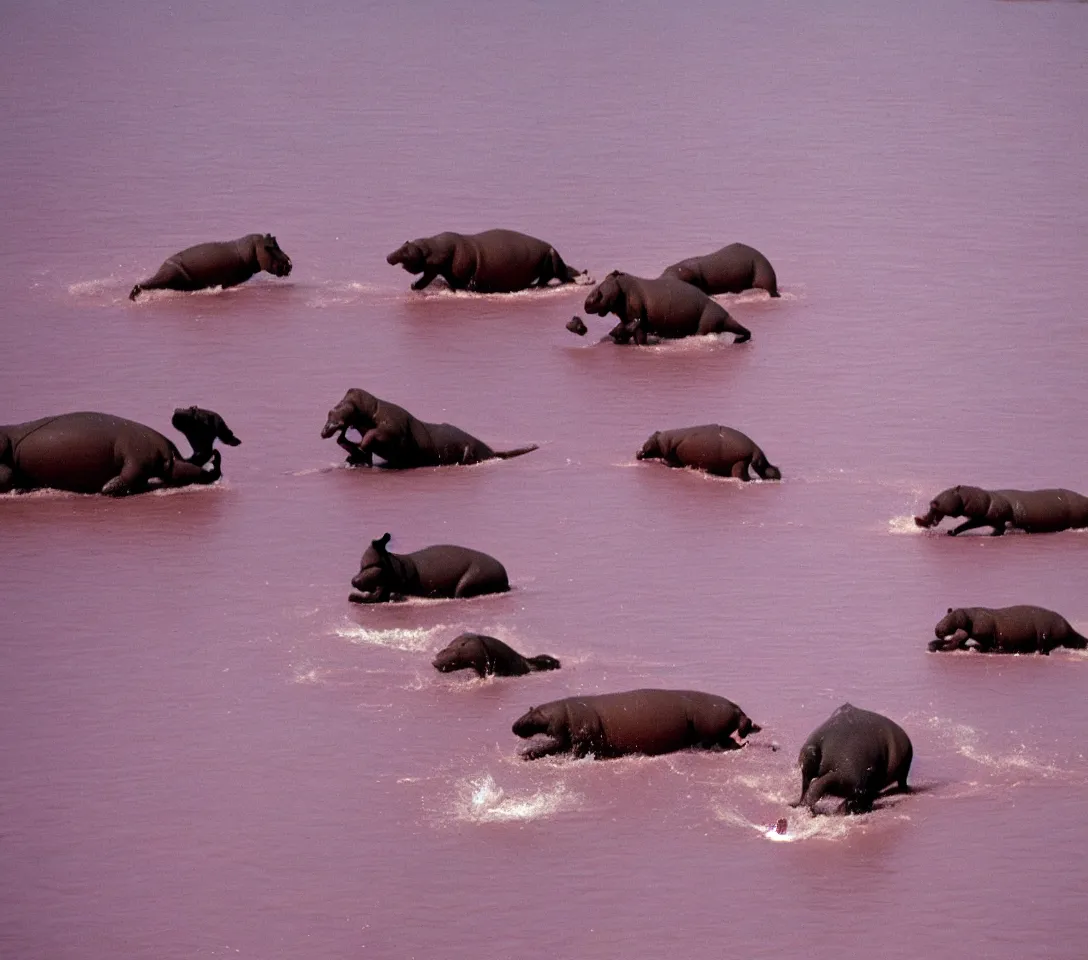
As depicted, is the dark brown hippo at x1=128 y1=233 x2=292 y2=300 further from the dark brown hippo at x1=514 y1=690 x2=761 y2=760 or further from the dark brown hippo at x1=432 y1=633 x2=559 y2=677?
the dark brown hippo at x1=514 y1=690 x2=761 y2=760

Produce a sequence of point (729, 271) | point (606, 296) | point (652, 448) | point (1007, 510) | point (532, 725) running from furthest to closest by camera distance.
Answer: point (729, 271) < point (606, 296) < point (652, 448) < point (1007, 510) < point (532, 725)

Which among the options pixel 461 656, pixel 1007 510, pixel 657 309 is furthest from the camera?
pixel 657 309

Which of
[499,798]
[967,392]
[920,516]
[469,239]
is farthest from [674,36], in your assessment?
[499,798]

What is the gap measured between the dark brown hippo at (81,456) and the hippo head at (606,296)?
175 inches

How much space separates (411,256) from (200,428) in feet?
15.7

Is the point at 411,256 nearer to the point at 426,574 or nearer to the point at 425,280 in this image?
the point at 425,280

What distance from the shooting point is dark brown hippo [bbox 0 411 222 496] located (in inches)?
656

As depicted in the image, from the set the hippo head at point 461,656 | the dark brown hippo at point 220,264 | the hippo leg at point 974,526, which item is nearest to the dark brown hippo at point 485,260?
the dark brown hippo at point 220,264

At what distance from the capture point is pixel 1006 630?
14102 mm

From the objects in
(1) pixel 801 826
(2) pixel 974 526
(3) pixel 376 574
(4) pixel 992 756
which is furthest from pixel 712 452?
(1) pixel 801 826

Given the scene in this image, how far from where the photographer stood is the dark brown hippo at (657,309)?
797 inches

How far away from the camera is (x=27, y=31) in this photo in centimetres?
3403

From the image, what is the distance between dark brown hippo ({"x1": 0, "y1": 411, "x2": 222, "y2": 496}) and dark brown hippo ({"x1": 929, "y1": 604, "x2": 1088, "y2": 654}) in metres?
5.34

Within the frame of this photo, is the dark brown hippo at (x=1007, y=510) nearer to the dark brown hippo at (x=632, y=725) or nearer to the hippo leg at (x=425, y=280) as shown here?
the dark brown hippo at (x=632, y=725)
